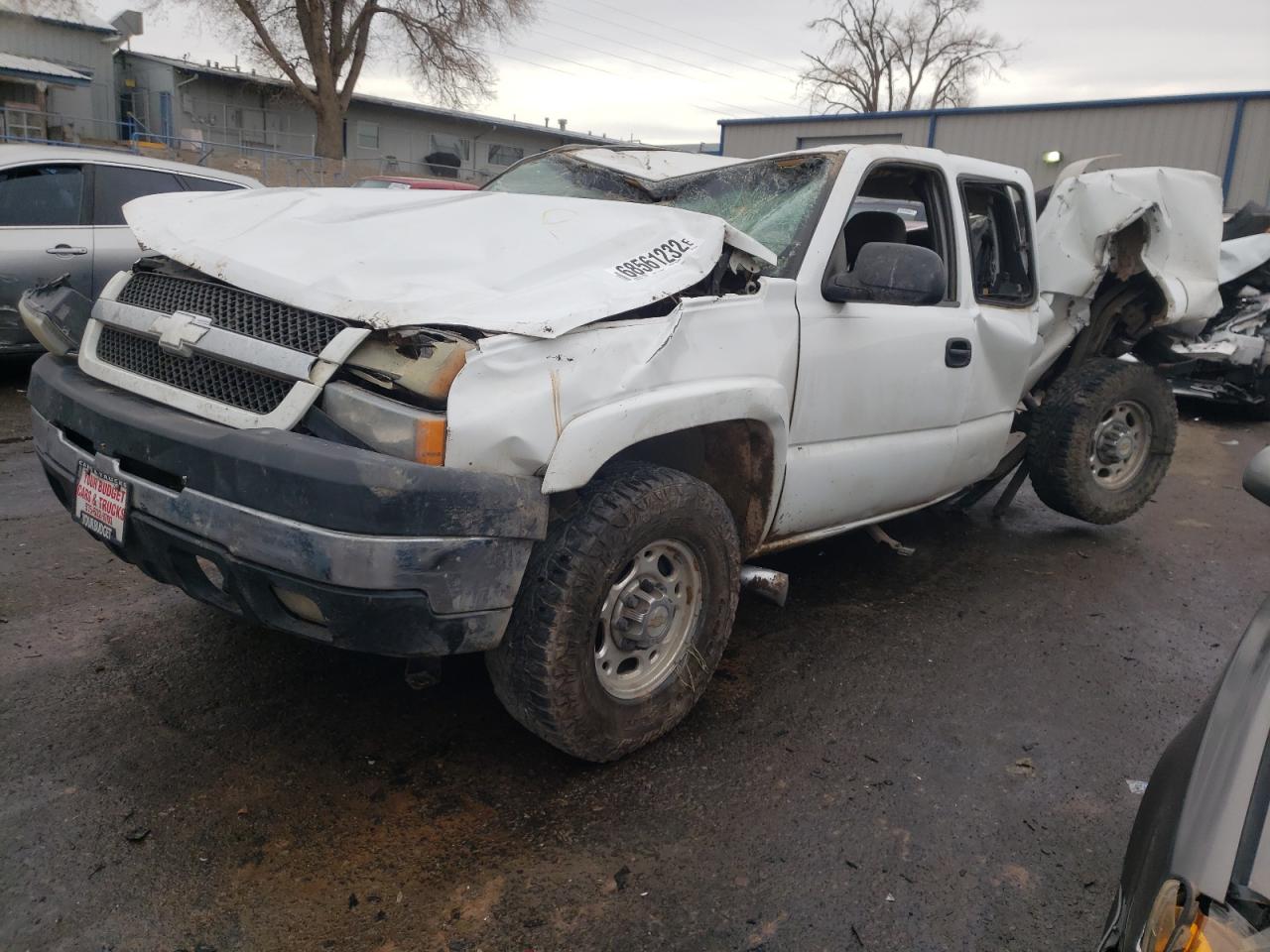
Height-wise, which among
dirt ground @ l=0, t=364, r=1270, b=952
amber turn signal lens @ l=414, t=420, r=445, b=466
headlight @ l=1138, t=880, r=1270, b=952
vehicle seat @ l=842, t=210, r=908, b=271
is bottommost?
dirt ground @ l=0, t=364, r=1270, b=952

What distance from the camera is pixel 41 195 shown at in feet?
22.1

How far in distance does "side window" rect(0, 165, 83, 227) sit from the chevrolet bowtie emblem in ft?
16.5

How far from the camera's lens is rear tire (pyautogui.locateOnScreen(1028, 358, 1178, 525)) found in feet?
16.8

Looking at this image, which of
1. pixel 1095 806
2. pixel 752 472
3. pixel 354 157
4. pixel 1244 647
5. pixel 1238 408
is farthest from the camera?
pixel 354 157

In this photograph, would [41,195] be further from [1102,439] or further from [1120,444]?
[1120,444]

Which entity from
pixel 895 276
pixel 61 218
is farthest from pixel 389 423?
pixel 61 218

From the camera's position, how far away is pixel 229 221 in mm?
3025

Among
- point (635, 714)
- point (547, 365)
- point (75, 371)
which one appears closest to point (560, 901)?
point (635, 714)

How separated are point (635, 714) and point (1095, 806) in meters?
1.40

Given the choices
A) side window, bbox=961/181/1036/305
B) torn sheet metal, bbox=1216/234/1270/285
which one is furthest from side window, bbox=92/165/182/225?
torn sheet metal, bbox=1216/234/1270/285

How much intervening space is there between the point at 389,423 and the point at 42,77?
34.3 metres

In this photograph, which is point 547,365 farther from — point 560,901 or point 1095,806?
point 1095,806

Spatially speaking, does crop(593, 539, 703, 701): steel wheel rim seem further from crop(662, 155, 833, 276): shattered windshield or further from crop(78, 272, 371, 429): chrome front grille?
crop(662, 155, 833, 276): shattered windshield

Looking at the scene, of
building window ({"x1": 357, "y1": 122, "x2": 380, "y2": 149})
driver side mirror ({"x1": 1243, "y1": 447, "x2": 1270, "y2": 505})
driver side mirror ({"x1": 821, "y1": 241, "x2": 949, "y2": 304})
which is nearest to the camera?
driver side mirror ({"x1": 1243, "y1": 447, "x2": 1270, "y2": 505})
